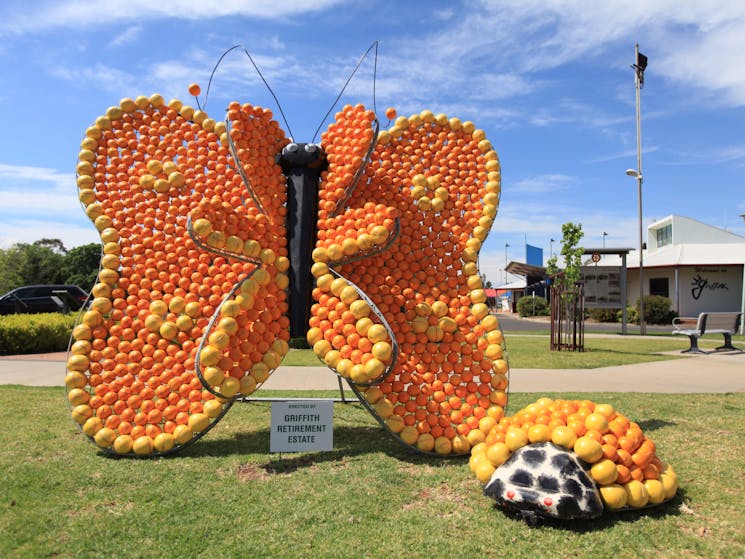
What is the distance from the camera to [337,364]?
4.32 meters

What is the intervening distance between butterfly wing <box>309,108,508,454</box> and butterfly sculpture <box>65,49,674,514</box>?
0.04 feet

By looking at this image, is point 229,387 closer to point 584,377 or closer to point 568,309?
point 584,377

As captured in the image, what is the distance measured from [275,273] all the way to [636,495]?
3105 millimetres

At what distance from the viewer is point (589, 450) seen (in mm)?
3473

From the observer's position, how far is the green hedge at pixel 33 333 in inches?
502

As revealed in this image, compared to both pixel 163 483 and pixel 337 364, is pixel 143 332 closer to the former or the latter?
pixel 163 483

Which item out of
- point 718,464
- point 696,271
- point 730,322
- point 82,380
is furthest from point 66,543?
point 696,271

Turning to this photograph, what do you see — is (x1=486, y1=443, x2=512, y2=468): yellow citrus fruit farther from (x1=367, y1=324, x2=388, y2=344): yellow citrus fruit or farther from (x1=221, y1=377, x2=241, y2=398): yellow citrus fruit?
(x1=221, y1=377, x2=241, y2=398): yellow citrus fruit

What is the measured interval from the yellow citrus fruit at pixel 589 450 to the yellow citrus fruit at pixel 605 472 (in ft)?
0.15

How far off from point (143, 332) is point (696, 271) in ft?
105

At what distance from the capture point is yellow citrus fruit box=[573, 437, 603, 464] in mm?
3473

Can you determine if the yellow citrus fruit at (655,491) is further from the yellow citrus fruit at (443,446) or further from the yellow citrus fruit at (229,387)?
the yellow citrus fruit at (229,387)

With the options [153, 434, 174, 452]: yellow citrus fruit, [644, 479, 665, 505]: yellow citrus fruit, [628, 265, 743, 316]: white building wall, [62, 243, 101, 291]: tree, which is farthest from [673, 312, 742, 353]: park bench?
[62, 243, 101, 291]: tree

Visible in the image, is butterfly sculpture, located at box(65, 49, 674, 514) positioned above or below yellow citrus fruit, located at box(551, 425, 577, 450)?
above
